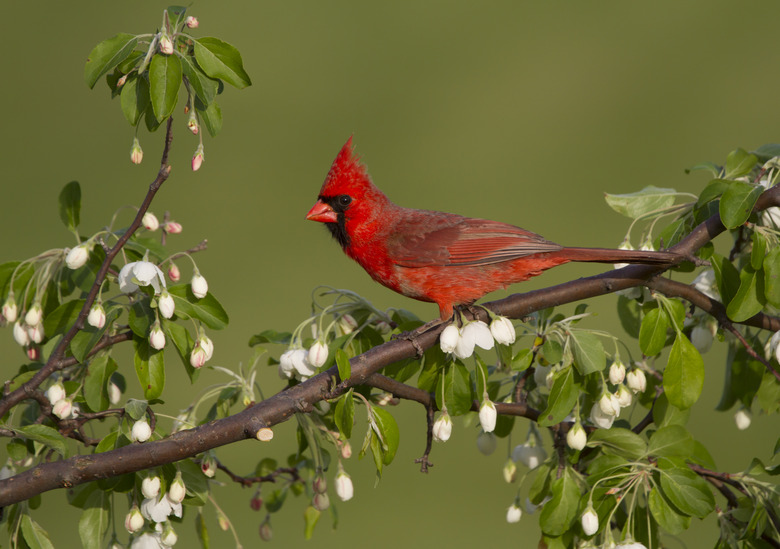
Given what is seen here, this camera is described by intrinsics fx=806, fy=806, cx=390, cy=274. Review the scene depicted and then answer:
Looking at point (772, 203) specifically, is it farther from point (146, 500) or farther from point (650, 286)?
point (146, 500)

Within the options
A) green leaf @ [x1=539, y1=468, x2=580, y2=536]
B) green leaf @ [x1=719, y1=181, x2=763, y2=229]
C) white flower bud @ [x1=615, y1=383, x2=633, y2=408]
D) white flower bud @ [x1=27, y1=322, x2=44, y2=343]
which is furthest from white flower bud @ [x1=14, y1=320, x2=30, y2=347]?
green leaf @ [x1=719, y1=181, x2=763, y2=229]

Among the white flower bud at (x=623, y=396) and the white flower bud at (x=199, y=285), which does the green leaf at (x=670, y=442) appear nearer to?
the white flower bud at (x=623, y=396)

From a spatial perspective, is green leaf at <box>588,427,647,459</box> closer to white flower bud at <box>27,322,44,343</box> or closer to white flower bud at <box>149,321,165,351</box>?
white flower bud at <box>149,321,165,351</box>

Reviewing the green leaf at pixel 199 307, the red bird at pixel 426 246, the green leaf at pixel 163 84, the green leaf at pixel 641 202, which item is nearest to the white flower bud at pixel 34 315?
the green leaf at pixel 199 307

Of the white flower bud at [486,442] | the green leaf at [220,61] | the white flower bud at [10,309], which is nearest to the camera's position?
the green leaf at [220,61]

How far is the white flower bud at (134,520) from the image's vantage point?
148cm

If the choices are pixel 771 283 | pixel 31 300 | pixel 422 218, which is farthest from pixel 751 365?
pixel 31 300

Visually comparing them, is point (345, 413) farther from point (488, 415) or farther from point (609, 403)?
point (609, 403)

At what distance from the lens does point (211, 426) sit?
1.37 meters

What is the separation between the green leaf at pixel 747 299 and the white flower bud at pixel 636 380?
205mm

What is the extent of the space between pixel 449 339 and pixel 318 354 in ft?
0.86

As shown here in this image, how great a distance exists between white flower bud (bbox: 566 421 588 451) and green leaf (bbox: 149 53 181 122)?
93 centimetres

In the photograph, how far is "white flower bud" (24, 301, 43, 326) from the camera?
5.33ft

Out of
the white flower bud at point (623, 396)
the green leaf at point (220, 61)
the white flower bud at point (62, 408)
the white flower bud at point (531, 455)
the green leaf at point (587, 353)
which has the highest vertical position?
the green leaf at point (220, 61)
